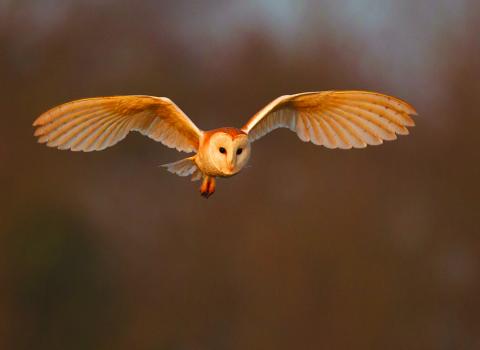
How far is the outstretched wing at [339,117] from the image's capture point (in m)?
6.04

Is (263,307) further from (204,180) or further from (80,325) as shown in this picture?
(204,180)

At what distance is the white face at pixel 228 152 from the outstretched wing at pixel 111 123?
356mm

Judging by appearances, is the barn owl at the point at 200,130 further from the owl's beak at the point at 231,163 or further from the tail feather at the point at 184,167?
the owl's beak at the point at 231,163

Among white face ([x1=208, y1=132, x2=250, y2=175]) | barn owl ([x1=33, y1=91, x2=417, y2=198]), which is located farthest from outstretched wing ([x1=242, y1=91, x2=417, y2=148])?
white face ([x1=208, y1=132, x2=250, y2=175])

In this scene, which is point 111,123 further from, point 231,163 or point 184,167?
point 231,163

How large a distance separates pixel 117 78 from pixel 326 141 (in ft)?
31.8

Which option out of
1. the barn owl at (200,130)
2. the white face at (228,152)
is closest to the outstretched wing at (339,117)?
the barn owl at (200,130)

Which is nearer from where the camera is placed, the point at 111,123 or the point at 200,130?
the point at 200,130

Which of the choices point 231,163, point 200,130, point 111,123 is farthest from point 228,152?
point 111,123

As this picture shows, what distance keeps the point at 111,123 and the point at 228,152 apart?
2.90 ft

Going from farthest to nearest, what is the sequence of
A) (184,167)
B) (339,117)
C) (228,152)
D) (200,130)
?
(339,117), (184,167), (200,130), (228,152)

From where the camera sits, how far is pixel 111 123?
612 cm

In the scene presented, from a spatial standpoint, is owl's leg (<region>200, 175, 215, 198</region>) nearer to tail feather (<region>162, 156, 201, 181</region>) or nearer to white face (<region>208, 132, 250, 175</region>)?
tail feather (<region>162, 156, 201, 181</region>)

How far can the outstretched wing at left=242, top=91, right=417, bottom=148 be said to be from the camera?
604cm
